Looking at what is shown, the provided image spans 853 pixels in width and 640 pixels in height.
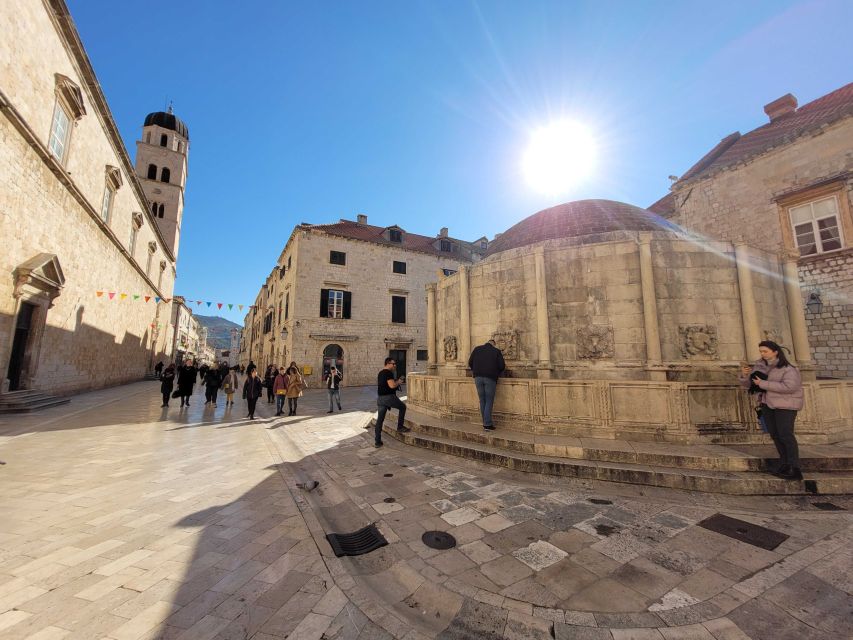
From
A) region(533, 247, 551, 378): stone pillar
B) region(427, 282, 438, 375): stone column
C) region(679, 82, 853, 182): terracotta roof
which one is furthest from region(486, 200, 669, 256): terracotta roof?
region(679, 82, 853, 182): terracotta roof

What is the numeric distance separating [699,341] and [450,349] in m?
5.32

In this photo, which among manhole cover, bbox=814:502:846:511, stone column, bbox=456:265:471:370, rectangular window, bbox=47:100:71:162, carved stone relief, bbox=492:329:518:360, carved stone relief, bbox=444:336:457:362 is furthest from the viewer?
rectangular window, bbox=47:100:71:162

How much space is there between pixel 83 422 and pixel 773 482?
15074 millimetres

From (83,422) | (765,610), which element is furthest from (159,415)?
(765,610)

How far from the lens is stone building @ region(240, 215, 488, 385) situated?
75.7ft

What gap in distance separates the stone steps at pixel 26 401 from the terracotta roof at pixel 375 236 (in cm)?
1604

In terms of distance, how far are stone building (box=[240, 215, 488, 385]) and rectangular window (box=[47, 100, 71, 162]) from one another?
11.6m

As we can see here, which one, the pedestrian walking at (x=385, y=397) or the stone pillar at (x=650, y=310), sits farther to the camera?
the pedestrian walking at (x=385, y=397)

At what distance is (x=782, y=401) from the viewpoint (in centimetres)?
434

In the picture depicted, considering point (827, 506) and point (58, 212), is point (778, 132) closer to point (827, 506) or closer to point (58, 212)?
point (827, 506)

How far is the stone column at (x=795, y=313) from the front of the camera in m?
6.74

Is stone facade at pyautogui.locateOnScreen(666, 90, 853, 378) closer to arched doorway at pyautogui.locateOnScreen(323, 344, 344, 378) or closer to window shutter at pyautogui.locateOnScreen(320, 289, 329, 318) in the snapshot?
window shutter at pyautogui.locateOnScreen(320, 289, 329, 318)

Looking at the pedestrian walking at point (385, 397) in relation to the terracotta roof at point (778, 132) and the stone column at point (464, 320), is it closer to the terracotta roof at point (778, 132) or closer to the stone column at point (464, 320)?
the stone column at point (464, 320)

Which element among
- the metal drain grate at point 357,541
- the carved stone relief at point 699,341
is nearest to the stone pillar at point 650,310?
the carved stone relief at point 699,341
